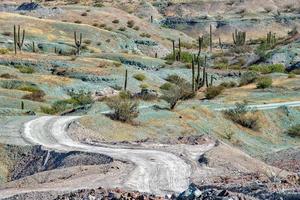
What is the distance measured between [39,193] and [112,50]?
94.7 metres

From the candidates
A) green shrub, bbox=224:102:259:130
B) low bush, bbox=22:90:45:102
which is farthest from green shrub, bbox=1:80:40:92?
green shrub, bbox=224:102:259:130

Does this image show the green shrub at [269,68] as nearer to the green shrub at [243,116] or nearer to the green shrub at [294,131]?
the green shrub at [243,116]

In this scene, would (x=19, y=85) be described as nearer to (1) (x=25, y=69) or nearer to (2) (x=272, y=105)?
(1) (x=25, y=69)

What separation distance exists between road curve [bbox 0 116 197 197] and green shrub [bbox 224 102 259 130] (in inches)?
495

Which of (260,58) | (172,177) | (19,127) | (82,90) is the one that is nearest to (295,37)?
(260,58)

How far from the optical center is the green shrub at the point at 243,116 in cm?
4962

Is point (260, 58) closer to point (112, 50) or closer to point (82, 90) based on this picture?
point (112, 50)

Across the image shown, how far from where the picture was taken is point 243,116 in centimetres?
5006

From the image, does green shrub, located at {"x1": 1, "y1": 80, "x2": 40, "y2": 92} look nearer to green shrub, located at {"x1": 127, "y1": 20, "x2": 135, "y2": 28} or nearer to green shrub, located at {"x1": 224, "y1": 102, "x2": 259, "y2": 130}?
green shrub, located at {"x1": 224, "y1": 102, "x2": 259, "y2": 130}

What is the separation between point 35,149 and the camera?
36.5 m

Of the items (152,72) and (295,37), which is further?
(295,37)

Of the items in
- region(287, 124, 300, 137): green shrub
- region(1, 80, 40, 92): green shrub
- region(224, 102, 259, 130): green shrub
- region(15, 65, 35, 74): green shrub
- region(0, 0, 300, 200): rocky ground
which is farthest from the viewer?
region(15, 65, 35, 74): green shrub

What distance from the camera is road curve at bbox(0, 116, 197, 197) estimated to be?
26723mm

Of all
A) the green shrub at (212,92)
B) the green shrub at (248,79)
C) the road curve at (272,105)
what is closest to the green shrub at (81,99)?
the green shrub at (212,92)
